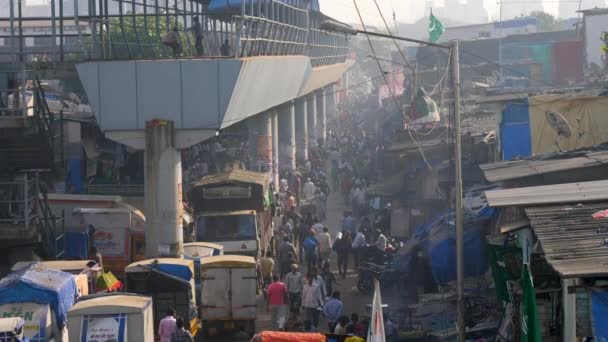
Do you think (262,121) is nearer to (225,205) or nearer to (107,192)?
(107,192)

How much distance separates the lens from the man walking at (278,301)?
17.4 meters

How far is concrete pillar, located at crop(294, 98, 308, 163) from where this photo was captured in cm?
4919

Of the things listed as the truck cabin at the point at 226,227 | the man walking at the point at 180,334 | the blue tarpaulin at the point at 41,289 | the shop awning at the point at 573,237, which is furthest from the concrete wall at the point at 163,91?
the shop awning at the point at 573,237

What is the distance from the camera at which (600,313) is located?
9672mm

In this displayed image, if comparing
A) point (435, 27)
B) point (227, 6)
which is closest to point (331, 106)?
point (435, 27)

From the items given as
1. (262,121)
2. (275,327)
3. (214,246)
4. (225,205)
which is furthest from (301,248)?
(262,121)

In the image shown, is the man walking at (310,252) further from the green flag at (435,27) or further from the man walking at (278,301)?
the green flag at (435,27)

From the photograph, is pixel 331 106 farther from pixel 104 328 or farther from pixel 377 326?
pixel 377 326

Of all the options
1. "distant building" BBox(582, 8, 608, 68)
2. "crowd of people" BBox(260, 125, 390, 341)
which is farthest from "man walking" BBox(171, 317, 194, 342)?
"distant building" BBox(582, 8, 608, 68)

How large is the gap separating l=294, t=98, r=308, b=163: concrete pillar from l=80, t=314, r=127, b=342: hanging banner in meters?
33.8

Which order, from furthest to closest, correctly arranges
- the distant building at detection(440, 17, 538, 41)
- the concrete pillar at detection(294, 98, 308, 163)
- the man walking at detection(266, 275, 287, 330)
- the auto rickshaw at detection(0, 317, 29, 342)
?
the distant building at detection(440, 17, 538, 41)
the concrete pillar at detection(294, 98, 308, 163)
the man walking at detection(266, 275, 287, 330)
the auto rickshaw at detection(0, 317, 29, 342)

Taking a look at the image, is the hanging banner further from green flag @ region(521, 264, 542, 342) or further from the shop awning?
green flag @ region(521, 264, 542, 342)

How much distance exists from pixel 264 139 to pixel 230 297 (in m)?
19.3

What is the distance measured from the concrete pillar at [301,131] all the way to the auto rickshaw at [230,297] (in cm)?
3029
